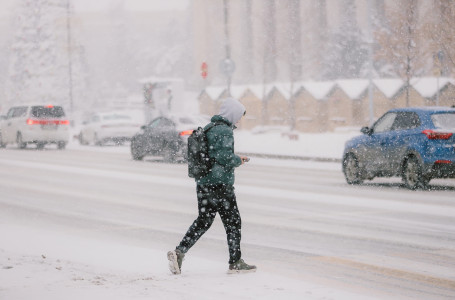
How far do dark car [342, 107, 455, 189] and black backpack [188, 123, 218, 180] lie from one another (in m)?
9.52

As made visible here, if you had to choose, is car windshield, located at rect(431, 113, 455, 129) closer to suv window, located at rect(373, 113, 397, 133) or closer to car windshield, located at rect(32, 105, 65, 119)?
suv window, located at rect(373, 113, 397, 133)

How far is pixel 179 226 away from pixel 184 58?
130959 millimetres

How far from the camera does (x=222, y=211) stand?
8.52 m

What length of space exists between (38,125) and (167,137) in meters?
10.9

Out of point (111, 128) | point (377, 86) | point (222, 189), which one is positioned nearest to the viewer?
point (222, 189)

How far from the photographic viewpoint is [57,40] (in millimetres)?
87875

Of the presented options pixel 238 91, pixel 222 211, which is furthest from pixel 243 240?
pixel 238 91

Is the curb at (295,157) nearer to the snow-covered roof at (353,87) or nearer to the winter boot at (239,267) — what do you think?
the winter boot at (239,267)

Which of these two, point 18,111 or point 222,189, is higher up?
point 18,111

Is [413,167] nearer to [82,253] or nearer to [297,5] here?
[82,253]

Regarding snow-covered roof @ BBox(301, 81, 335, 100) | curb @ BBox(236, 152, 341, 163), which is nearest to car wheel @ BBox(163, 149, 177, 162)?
curb @ BBox(236, 152, 341, 163)

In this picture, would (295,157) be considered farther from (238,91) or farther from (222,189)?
(238,91)

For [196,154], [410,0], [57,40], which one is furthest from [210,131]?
[57,40]

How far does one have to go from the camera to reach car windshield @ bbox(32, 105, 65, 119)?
123 feet
